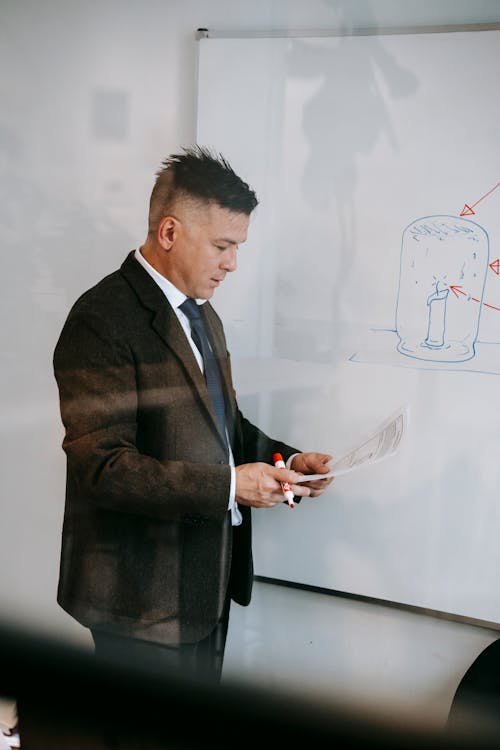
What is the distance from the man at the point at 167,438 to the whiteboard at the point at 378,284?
55 millimetres

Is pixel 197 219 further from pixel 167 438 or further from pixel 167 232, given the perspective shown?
pixel 167 438

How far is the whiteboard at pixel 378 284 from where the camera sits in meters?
0.94

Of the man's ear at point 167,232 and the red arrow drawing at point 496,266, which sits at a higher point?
the man's ear at point 167,232

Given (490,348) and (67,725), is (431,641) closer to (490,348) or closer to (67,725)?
(490,348)

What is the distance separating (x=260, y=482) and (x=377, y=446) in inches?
9.7

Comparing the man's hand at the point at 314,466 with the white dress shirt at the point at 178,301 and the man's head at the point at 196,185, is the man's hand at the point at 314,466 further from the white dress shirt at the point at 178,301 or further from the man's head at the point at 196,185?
the man's head at the point at 196,185

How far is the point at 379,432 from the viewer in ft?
3.66

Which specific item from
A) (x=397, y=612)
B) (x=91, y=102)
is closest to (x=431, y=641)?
(x=397, y=612)

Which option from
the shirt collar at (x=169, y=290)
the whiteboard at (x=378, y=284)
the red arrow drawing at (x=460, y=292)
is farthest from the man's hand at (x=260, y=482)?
the red arrow drawing at (x=460, y=292)

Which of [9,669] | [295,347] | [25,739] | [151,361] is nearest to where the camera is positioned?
[9,669]

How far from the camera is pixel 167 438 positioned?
98 cm

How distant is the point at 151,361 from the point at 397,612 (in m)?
0.68

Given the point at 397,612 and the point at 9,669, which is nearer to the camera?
the point at 9,669

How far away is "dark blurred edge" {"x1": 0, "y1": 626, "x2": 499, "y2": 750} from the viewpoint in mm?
406
